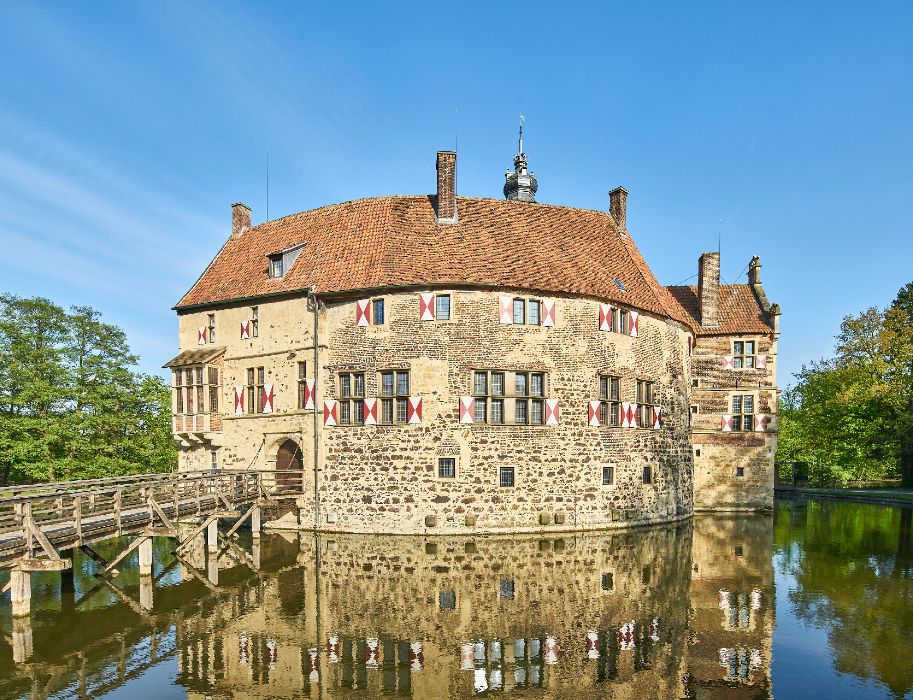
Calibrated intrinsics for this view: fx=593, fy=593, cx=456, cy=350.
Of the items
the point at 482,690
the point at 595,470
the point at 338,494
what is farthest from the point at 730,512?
the point at 482,690

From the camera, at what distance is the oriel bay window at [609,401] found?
69.3 ft

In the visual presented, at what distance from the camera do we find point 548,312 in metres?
20.3

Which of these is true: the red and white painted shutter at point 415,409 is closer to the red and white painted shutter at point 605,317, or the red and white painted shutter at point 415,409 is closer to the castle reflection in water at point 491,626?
the castle reflection in water at point 491,626

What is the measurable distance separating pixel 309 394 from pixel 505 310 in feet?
24.1

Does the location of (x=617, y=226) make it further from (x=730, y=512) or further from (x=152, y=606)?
(x=152, y=606)

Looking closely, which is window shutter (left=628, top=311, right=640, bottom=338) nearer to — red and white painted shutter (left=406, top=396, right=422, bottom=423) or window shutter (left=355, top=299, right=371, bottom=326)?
red and white painted shutter (left=406, top=396, right=422, bottom=423)

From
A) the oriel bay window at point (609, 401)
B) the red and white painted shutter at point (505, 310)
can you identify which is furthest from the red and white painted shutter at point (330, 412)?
the oriel bay window at point (609, 401)

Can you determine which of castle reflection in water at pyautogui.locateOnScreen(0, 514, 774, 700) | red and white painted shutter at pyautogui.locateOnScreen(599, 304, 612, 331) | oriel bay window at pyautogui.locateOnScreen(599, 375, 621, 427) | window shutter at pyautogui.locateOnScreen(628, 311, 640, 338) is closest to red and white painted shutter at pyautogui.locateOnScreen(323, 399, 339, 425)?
castle reflection in water at pyautogui.locateOnScreen(0, 514, 774, 700)

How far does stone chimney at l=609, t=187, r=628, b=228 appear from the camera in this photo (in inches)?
1053

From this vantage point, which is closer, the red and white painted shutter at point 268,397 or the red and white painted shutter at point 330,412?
the red and white painted shutter at point 330,412

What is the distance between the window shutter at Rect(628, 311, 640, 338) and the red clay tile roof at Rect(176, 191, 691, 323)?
0.46m

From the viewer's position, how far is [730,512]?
27.9 meters

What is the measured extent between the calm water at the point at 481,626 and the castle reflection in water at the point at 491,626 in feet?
0.14

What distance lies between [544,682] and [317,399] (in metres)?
13.9
